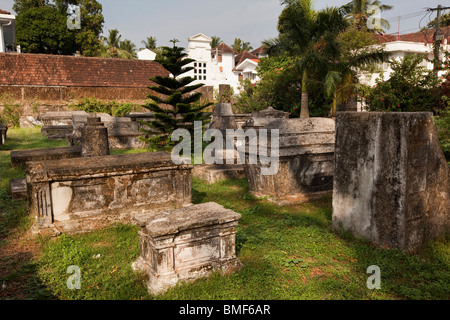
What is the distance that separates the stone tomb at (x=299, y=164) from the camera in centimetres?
588

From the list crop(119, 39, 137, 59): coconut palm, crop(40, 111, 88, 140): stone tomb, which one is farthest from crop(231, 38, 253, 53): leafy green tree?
crop(40, 111, 88, 140): stone tomb

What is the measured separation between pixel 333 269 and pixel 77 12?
104ft

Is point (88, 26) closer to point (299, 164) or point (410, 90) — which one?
point (410, 90)

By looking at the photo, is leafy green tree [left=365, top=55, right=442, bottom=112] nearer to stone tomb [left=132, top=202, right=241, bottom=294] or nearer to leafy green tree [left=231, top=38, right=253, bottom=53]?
stone tomb [left=132, top=202, right=241, bottom=294]

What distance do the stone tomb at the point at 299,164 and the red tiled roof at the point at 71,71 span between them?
16.9 m

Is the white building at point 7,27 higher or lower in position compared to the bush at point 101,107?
higher

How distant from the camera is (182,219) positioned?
331 cm

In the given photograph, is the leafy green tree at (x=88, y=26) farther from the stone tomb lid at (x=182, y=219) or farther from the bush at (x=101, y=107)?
the stone tomb lid at (x=182, y=219)

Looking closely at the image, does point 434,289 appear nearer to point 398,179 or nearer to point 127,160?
point 398,179

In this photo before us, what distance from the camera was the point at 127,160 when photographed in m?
5.22

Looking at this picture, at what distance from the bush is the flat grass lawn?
14.3m

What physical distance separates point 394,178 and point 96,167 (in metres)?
3.68

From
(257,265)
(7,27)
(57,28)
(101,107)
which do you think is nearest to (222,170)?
(257,265)

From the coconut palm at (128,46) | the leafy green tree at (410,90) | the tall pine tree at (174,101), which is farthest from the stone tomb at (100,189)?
the coconut palm at (128,46)
